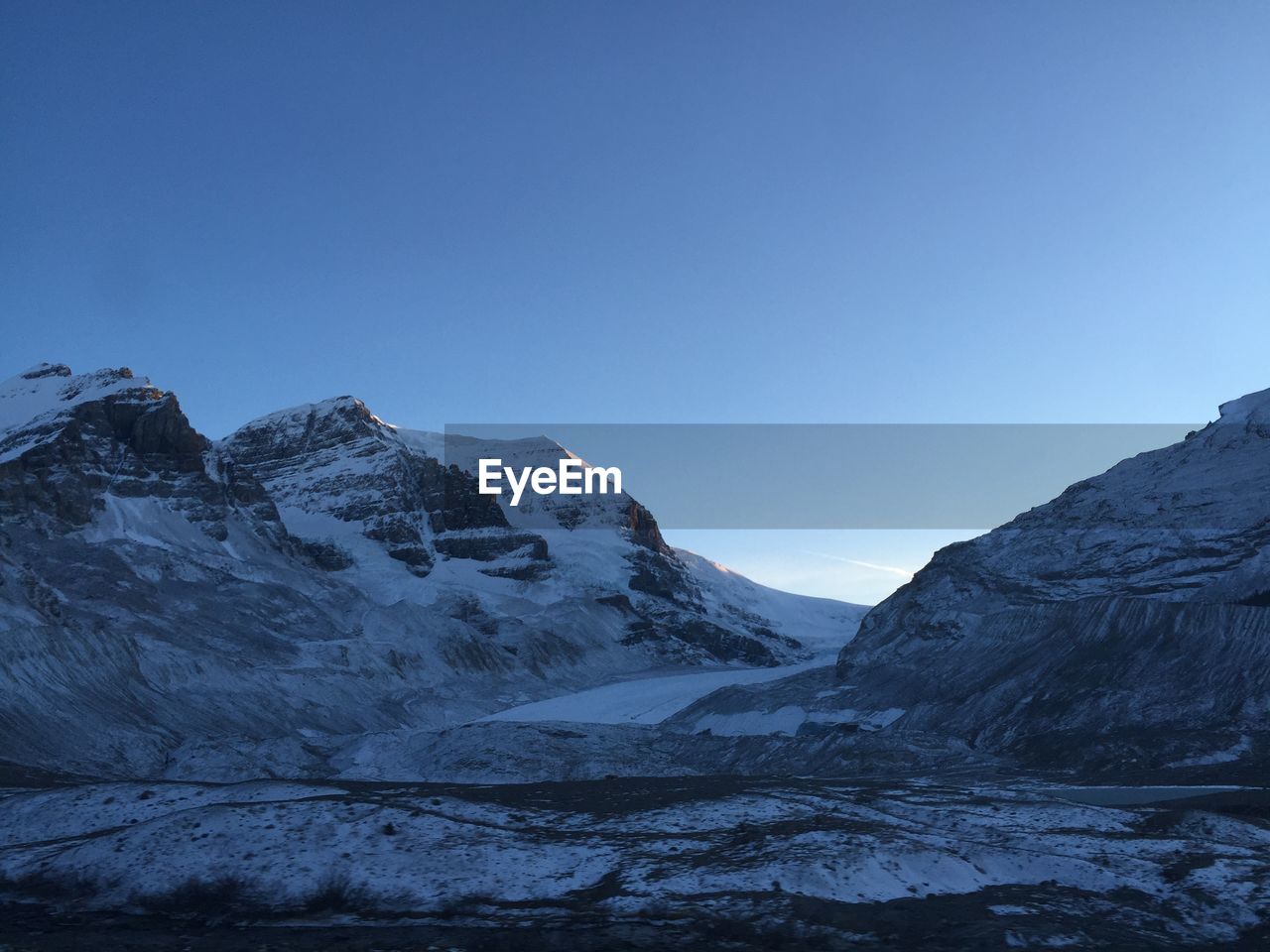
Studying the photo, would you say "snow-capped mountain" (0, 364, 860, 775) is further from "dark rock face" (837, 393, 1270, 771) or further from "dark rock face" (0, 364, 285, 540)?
"dark rock face" (837, 393, 1270, 771)

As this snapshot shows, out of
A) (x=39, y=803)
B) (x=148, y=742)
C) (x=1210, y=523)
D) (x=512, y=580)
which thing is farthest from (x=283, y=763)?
(x=512, y=580)

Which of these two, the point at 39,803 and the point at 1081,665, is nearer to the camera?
the point at 39,803

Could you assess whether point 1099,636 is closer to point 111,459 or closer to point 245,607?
point 245,607

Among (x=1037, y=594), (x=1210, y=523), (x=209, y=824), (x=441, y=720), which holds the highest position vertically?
(x=1210, y=523)

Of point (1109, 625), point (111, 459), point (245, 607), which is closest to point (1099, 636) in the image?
point (1109, 625)

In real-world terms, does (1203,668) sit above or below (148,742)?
above

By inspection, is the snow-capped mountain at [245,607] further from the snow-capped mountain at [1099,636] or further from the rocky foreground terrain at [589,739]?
the snow-capped mountain at [1099,636]

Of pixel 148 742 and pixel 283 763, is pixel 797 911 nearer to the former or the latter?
pixel 283 763
